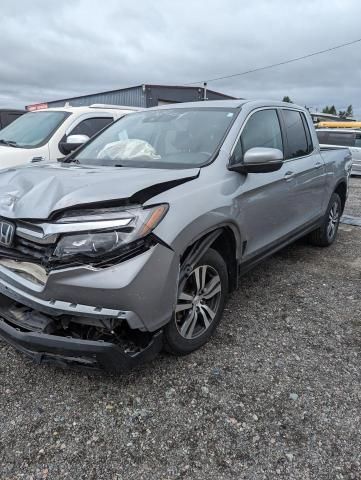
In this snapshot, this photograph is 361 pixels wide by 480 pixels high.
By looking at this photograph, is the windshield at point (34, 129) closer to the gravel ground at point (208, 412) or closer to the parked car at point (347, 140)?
the gravel ground at point (208, 412)

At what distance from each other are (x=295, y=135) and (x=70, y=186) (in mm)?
2818

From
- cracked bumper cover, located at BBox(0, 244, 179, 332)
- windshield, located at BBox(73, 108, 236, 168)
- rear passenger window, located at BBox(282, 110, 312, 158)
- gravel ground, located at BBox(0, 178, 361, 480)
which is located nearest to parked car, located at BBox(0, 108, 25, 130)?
windshield, located at BBox(73, 108, 236, 168)

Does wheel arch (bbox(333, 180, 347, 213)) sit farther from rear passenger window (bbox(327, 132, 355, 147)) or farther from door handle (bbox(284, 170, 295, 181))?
rear passenger window (bbox(327, 132, 355, 147))

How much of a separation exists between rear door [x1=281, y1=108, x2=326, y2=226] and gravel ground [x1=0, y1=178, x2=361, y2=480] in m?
1.33

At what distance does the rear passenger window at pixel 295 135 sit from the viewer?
4.10 meters

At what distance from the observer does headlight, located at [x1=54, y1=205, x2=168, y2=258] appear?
2133 millimetres

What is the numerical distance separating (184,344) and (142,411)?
53cm

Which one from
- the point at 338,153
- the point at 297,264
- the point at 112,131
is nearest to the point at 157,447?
the point at 112,131

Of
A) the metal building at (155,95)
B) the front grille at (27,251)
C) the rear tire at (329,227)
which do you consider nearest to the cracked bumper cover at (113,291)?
the front grille at (27,251)

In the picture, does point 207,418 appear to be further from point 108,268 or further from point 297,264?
point 297,264

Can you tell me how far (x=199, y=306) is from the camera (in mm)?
2795

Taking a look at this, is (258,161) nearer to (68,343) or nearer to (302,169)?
(302,169)

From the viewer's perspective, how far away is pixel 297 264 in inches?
187

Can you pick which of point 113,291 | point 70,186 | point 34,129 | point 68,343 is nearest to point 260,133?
point 70,186
